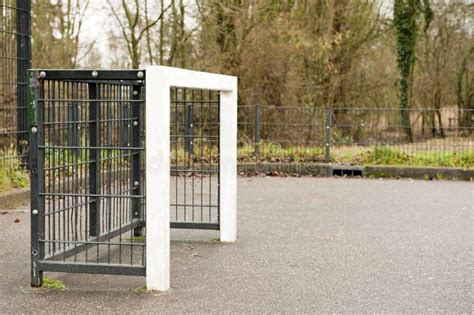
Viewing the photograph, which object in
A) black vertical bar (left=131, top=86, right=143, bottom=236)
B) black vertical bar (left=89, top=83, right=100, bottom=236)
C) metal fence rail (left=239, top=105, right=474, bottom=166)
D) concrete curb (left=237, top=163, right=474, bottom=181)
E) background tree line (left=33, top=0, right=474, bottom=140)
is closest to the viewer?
black vertical bar (left=89, top=83, right=100, bottom=236)

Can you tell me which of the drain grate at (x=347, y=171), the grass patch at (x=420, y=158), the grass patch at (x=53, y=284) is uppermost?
the grass patch at (x=420, y=158)

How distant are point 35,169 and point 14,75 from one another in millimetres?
7286

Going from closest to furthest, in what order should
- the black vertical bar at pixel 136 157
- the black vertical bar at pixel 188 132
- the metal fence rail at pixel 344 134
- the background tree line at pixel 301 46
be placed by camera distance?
the black vertical bar at pixel 136 157
the black vertical bar at pixel 188 132
the metal fence rail at pixel 344 134
the background tree line at pixel 301 46

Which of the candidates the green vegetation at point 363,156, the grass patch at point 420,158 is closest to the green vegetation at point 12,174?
the green vegetation at point 363,156

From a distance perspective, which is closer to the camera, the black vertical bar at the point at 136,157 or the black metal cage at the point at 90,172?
the black metal cage at the point at 90,172

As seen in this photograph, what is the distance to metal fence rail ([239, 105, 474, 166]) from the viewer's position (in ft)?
54.8

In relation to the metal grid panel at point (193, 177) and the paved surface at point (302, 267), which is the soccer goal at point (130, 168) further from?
the metal grid panel at point (193, 177)

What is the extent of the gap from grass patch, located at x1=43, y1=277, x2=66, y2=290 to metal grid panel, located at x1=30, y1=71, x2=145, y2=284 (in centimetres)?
16

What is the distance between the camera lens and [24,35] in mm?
12984

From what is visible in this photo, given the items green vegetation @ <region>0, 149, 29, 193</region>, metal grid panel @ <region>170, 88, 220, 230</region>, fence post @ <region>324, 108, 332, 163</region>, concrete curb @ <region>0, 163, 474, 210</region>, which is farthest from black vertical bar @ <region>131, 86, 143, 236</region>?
fence post @ <region>324, 108, 332, 163</region>

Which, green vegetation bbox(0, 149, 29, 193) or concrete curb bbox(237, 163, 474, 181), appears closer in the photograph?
green vegetation bbox(0, 149, 29, 193)

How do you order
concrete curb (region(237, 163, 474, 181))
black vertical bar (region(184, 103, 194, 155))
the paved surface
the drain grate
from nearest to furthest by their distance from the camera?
the paved surface, black vertical bar (region(184, 103, 194, 155)), concrete curb (region(237, 163, 474, 181)), the drain grate

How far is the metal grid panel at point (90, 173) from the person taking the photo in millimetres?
6125

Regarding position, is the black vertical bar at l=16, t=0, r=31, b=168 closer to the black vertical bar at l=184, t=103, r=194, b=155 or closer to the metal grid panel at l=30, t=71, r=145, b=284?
the black vertical bar at l=184, t=103, r=194, b=155
